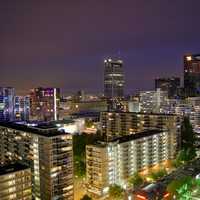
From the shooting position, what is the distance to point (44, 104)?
210ft

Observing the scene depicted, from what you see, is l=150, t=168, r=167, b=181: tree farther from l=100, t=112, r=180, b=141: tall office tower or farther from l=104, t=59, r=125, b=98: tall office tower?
l=104, t=59, r=125, b=98: tall office tower

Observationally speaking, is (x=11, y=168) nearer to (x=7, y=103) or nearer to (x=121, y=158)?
(x=121, y=158)

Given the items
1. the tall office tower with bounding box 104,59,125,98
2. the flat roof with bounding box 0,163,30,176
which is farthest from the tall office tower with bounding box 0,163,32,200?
the tall office tower with bounding box 104,59,125,98

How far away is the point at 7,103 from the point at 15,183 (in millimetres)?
42831

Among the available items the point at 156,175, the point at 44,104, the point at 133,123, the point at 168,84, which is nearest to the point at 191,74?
the point at 168,84

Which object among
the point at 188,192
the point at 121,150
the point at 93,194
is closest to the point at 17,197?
the point at 93,194

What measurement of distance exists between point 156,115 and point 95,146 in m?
14.5

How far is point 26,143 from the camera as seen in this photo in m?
22.7

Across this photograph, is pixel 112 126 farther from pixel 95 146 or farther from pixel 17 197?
pixel 17 197

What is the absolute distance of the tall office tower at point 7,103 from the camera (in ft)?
187

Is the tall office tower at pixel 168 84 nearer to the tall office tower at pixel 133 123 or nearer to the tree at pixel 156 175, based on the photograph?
the tall office tower at pixel 133 123

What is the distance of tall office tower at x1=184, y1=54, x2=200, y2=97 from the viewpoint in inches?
3073

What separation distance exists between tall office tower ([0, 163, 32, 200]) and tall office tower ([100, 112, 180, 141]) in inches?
605

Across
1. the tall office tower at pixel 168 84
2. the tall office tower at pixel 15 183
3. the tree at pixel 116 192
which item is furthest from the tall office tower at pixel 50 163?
the tall office tower at pixel 168 84
